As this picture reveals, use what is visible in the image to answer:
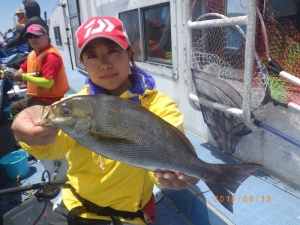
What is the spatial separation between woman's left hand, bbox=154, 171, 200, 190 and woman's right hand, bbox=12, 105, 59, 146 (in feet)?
1.75

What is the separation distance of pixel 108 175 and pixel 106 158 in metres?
0.22

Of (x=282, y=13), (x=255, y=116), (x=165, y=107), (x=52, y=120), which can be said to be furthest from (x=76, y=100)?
(x=282, y=13)

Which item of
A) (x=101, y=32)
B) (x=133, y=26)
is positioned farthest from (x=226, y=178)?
(x=133, y=26)

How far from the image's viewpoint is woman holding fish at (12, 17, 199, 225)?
1.55 meters

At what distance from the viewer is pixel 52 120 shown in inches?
43.9

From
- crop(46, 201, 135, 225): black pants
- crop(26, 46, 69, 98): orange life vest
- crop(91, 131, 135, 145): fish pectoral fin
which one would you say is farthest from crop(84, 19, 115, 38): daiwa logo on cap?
crop(26, 46, 69, 98): orange life vest

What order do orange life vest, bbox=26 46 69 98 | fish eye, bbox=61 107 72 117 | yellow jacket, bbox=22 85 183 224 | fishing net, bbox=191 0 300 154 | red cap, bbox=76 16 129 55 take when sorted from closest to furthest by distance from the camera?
fish eye, bbox=61 107 72 117 < red cap, bbox=76 16 129 55 < yellow jacket, bbox=22 85 183 224 < fishing net, bbox=191 0 300 154 < orange life vest, bbox=26 46 69 98

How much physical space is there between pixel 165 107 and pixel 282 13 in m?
1.87

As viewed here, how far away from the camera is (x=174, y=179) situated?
4.17 ft

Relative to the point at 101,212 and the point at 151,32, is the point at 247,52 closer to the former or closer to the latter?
the point at 101,212

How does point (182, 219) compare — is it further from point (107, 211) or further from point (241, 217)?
point (107, 211)

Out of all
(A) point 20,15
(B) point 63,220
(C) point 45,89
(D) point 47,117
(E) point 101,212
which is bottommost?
(B) point 63,220

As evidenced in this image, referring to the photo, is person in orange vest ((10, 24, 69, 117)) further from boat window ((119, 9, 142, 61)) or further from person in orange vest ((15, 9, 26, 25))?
person in orange vest ((15, 9, 26, 25))

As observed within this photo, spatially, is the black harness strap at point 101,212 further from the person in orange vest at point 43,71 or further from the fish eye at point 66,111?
the person in orange vest at point 43,71
